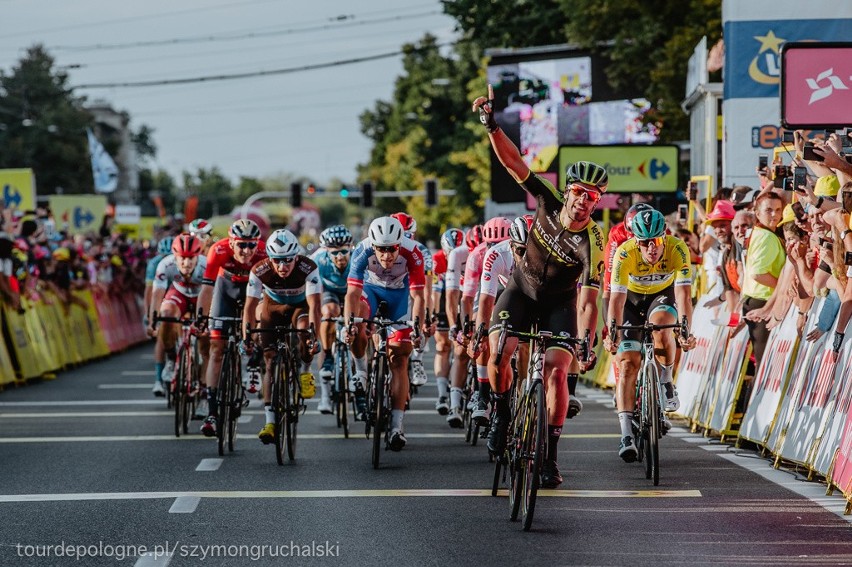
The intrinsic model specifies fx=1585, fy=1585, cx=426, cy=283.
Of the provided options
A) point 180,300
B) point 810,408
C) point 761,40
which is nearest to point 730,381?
point 810,408

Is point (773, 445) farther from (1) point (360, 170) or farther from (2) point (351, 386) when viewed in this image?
(1) point (360, 170)

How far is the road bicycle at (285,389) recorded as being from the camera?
1248 centimetres

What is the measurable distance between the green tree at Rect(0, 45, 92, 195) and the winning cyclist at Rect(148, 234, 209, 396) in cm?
8869

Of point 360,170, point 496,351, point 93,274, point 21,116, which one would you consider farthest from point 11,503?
point 360,170

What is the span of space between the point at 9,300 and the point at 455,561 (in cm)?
1497

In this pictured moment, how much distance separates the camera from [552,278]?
32.8 ft

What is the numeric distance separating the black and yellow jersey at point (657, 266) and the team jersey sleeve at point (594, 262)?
2.01 m

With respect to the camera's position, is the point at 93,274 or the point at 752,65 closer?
the point at 752,65

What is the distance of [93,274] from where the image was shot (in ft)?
96.0

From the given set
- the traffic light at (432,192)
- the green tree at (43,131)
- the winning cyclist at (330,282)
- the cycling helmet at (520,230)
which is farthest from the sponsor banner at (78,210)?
the green tree at (43,131)

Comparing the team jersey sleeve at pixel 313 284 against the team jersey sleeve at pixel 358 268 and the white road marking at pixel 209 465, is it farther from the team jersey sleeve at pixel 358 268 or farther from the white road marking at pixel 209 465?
the white road marking at pixel 209 465

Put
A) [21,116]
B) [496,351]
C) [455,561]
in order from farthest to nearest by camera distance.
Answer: [21,116] < [496,351] < [455,561]

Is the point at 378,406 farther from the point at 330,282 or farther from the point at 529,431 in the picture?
the point at 330,282

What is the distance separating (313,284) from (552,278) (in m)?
3.65
